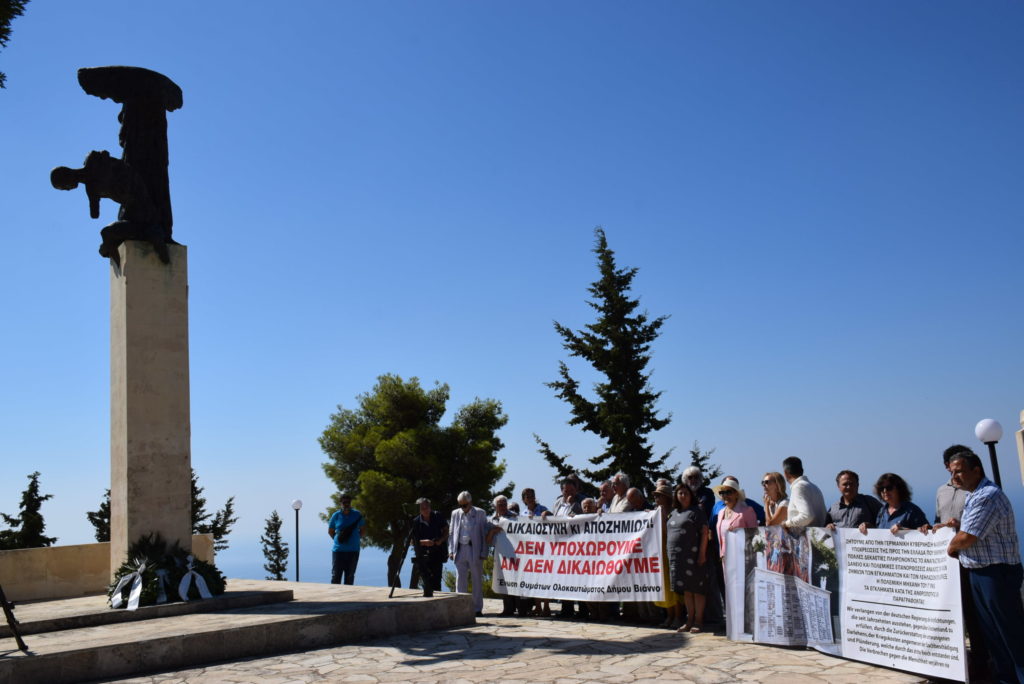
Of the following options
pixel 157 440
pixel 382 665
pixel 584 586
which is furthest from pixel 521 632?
pixel 157 440

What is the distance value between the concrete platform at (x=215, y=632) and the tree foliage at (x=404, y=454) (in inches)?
862

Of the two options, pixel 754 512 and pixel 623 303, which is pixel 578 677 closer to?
pixel 754 512

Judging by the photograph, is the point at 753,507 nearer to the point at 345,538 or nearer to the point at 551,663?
the point at 551,663

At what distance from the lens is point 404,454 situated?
111ft

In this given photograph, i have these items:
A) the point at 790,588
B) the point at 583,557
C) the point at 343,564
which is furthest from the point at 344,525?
the point at 790,588

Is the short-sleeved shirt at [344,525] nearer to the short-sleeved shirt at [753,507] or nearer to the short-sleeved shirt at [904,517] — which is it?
the short-sleeved shirt at [753,507]

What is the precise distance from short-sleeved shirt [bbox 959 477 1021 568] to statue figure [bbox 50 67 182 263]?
9.49 meters

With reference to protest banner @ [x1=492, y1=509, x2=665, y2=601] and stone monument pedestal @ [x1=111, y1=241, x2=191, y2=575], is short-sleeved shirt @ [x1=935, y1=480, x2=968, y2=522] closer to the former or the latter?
protest banner @ [x1=492, y1=509, x2=665, y2=601]

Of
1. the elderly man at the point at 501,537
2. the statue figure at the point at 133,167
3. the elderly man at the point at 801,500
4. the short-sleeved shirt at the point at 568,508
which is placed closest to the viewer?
the elderly man at the point at 801,500

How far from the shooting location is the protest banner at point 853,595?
19.6ft

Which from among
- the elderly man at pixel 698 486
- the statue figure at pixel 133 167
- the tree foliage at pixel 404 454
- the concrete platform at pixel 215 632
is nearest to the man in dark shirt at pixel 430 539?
the concrete platform at pixel 215 632

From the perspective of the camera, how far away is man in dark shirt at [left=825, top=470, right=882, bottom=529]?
7.08 meters

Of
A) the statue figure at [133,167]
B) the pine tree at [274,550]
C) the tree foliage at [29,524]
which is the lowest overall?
the pine tree at [274,550]

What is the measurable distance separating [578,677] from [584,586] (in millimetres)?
3537
